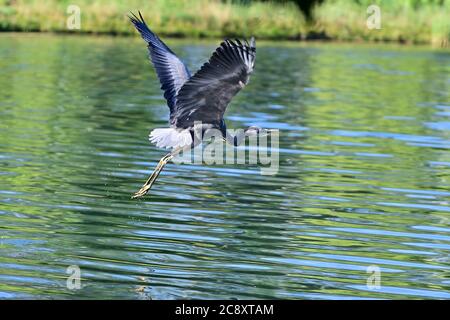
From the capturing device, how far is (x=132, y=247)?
9.90m

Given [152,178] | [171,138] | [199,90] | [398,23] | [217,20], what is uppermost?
[199,90]

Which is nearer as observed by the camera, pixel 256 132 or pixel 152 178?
pixel 256 132

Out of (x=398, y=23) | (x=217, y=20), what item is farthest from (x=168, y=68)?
(x=398, y=23)

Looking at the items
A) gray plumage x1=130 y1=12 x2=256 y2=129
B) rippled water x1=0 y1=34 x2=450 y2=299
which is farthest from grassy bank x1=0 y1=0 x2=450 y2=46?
gray plumage x1=130 y1=12 x2=256 y2=129

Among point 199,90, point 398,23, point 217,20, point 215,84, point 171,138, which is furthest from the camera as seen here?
point 398,23

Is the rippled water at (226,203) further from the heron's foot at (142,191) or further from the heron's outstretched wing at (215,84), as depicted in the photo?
the heron's outstretched wing at (215,84)

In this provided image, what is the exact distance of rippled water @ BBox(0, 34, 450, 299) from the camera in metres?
8.95

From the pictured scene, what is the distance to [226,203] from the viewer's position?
12.3m

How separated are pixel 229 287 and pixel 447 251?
257 cm

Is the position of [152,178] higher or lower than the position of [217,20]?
higher

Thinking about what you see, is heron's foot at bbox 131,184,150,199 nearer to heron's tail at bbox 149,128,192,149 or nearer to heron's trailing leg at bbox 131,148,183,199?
heron's trailing leg at bbox 131,148,183,199

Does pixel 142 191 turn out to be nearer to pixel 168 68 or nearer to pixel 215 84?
pixel 168 68

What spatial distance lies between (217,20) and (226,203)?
30.5 m
